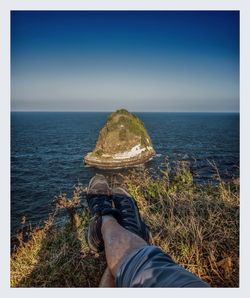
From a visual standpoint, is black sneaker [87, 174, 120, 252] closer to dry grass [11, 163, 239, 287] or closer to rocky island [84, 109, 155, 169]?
dry grass [11, 163, 239, 287]

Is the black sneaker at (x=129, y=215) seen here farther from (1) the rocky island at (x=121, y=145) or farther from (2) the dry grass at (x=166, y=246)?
(1) the rocky island at (x=121, y=145)

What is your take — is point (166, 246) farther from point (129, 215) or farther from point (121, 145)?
point (121, 145)

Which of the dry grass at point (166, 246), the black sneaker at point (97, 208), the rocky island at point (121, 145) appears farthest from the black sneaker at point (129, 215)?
the rocky island at point (121, 145)

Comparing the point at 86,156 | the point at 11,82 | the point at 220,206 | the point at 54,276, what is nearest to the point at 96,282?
the point at 54,276

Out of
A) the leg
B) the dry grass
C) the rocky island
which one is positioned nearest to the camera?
the leg

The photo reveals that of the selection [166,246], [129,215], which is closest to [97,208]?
[129,215]

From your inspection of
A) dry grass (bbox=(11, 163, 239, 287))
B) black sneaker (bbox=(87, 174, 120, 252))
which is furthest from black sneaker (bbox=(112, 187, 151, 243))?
dry grass (bbox=(11, 163, 239, 287))
